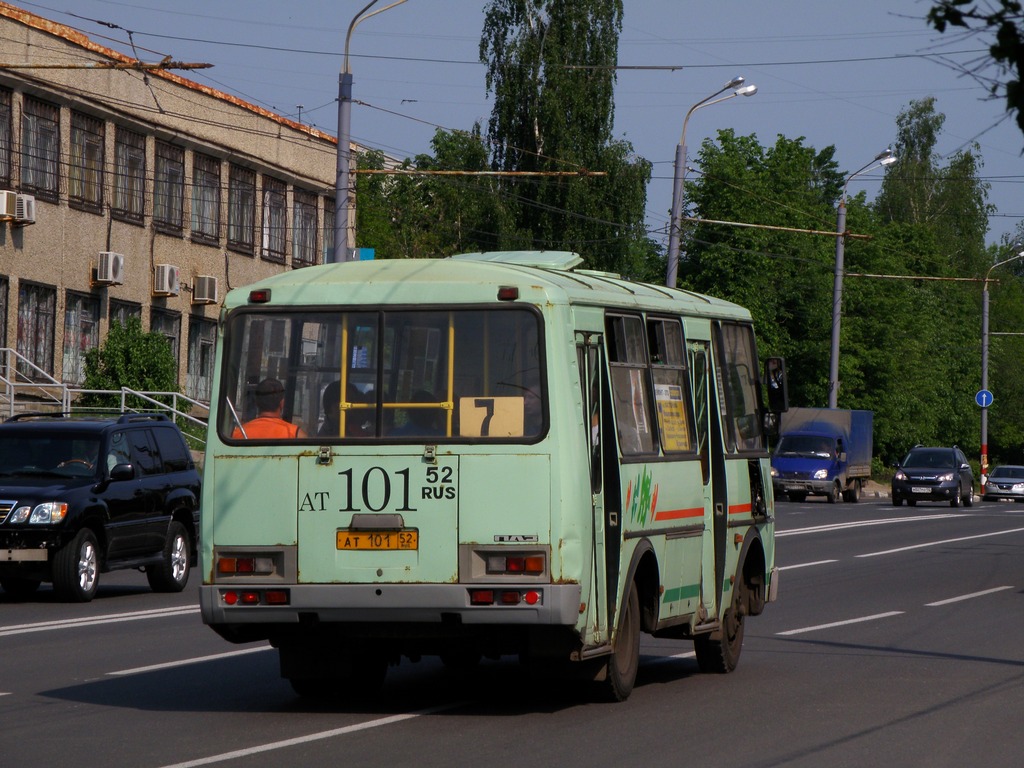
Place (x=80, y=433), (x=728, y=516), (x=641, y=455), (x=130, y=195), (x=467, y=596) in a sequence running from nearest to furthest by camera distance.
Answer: (x=467, y=596) → (x=641, y=455) → (x=728, y=516) → (x=80, y=433) → (x=130, y=195)

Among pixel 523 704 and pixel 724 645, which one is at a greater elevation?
pixel 724 645

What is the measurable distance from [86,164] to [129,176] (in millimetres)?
2076

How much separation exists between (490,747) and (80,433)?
10.7m

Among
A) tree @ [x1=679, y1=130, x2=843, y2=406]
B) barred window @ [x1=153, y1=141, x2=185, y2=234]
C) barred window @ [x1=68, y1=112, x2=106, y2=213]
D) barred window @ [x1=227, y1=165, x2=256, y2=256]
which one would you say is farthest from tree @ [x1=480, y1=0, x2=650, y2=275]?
barred window @ [x1=68, y1=112, x2=106, y2=213]

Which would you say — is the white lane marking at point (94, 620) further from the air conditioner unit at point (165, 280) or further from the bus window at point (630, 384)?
the air conditioner unit at point (165, 280)

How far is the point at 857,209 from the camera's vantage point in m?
76.3

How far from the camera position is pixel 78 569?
1831 centimetres

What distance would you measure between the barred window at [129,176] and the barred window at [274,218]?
22.4ft

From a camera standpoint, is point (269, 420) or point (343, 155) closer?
point (269, 420)

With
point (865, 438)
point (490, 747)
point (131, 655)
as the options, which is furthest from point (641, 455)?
point (865, 438)

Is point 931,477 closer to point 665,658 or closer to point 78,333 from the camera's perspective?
point 78,333

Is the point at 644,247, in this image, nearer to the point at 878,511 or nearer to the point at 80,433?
the point at 878,511

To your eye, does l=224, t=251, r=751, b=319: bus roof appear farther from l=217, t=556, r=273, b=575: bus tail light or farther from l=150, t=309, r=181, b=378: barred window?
l=150, t=309, r=181, b=378: barred window

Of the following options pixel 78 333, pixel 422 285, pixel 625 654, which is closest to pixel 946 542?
pixel 78 333
